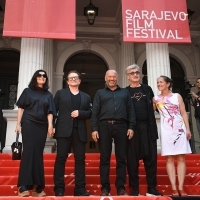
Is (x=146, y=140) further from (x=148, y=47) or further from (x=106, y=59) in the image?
(x=106, y=59)

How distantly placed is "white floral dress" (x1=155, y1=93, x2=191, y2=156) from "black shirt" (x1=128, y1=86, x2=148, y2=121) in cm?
31

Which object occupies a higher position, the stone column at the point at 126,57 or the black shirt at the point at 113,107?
the stone column at the point at 126,57

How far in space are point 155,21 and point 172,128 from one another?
3932mm

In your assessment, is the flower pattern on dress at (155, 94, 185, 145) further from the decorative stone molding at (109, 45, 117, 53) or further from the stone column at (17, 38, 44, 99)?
the decorative stone molding at (109, 45, 117, 53)

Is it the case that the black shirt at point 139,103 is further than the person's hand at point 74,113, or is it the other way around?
the black shirt at point 139,103

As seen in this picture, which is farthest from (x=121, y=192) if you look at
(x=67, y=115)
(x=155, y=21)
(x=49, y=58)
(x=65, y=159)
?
(x=49, y=58)

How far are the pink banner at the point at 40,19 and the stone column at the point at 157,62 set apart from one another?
2.64 m

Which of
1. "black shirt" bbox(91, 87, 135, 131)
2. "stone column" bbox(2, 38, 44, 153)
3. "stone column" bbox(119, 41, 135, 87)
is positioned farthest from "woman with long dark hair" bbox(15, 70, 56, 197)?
"stone column" bbox(119, 41, 135, 87)

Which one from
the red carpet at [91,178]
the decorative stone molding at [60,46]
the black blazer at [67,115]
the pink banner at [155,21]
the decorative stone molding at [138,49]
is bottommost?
the red carpet at [91,178]

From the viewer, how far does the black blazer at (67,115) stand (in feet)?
14.6

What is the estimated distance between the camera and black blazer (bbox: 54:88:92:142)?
4.46 meters

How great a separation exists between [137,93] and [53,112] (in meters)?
1.42

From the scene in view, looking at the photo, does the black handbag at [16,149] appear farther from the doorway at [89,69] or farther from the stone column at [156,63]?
the doorway at [89,69]

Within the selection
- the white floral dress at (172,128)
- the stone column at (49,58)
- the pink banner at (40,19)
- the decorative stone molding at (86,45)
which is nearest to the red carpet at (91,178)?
the white floral dress at (172,128)
